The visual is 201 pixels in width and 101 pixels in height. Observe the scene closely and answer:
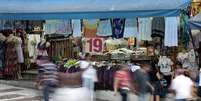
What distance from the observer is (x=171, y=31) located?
14.5m

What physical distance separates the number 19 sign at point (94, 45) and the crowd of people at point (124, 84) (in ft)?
8.41

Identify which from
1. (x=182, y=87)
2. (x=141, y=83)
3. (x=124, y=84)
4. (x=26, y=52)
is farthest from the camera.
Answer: (x=26, y=52)

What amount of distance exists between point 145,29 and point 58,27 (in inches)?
130

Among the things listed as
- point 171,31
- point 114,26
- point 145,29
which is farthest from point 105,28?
point 171,31

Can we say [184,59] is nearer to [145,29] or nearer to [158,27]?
[158,27]

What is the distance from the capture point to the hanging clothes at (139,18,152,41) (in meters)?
15.6

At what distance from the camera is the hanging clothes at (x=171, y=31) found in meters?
14.3

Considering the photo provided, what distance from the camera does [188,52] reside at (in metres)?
15.5

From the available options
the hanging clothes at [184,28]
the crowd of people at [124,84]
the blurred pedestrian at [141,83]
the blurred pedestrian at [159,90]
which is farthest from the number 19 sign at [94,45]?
the blurred pedestrian at [141,83]

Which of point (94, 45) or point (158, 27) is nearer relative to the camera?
point (158, 27)

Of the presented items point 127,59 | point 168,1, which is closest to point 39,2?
point 127,59

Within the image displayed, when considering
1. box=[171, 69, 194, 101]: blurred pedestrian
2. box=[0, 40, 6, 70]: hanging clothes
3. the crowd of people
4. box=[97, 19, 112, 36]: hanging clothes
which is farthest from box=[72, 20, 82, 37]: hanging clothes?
box=[171, 69, 194, 101]: blurred pedestrian

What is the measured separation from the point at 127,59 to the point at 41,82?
404 cm

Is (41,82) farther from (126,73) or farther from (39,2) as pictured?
(39,2)
